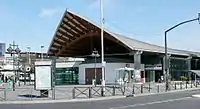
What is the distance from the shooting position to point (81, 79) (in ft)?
229

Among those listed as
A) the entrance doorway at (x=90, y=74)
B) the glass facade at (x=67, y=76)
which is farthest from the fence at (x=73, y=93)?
the glass facade at (x=67, y=76)

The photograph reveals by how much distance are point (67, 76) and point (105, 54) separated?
30.5ft

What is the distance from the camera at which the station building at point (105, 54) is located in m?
65.7

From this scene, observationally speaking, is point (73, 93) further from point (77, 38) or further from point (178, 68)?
point (178, 68)

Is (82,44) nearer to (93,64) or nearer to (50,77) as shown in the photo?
(93,64)

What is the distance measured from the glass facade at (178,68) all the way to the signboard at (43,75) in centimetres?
5007

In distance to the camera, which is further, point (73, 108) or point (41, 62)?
point (41, 62)

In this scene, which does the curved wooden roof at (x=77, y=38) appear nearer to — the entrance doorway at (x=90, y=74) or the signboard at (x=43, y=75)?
the entrance doorway at (x=90, y=74)

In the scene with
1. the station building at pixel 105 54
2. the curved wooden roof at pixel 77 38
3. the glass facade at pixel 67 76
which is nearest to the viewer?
the curved wooden roof at pixel 77 38

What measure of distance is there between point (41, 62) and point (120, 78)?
1063 inches

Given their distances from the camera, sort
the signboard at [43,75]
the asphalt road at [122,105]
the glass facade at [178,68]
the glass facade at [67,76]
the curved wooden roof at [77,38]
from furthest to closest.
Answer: the glass facade at [178,68] < the glass facade at [67,76] < the curved wooden roof at [77,38] < the signboard at [43,75] < the asphalt road at [122,105]

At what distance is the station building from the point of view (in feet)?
216

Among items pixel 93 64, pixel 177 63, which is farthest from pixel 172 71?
pixel 93 64

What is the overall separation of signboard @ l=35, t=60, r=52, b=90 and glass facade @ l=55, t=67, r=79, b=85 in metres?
42.0
